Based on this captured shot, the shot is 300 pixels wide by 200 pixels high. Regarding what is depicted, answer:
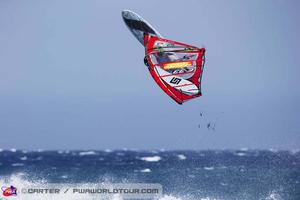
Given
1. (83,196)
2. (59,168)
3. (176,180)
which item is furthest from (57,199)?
(59,168)

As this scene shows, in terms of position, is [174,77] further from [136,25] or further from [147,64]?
[136,25]

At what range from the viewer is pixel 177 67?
12.5 metres

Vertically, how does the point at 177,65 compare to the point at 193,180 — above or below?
above

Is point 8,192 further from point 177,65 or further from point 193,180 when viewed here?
point 193,180

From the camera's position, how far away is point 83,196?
57.5 ft

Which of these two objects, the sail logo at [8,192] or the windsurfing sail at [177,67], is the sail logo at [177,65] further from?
the sail logo at [8,192]

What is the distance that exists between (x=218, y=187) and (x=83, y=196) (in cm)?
680

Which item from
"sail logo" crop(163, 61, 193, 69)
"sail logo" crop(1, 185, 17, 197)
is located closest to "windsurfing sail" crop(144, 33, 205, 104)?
"sail logo" crop(163, 61, 193, 69)

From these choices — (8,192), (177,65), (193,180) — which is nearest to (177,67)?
(177,65)

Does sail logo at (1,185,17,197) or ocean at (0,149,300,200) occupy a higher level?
sail logo at (1,185,17,197)

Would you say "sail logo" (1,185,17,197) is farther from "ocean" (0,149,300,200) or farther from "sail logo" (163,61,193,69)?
"sail logo" (163,61,193,69)

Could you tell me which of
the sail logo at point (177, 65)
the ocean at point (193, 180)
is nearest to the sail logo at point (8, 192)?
the ocean at point (193, 180)

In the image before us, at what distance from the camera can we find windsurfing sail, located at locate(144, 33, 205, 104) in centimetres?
1247

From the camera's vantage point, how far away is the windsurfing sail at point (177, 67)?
1247cm
